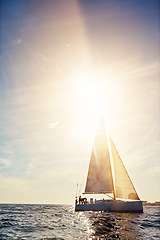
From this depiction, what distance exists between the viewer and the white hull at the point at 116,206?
119 ft

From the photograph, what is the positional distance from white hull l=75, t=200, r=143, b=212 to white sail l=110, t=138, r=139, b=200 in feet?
6.15

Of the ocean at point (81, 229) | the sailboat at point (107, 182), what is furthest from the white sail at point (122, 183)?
the ocean at point (81, 229)

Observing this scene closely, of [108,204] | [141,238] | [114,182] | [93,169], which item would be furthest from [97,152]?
[141,238]

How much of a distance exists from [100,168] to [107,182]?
349cm

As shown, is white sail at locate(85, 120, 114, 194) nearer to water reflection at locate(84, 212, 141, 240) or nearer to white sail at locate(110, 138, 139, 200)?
white sail at locate(110, 138, 139, 200)

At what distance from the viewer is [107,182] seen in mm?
42281

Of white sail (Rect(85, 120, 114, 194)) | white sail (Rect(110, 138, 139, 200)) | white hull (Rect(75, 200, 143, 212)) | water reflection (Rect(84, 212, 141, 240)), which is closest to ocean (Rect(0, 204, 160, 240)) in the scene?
water reflection (Rect(84, 212, 141, 240))

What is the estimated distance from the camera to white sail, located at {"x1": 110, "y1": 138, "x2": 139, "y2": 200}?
38875 millimetres

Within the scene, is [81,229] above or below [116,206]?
below

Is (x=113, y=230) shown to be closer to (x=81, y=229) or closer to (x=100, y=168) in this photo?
(x=81, y=229)

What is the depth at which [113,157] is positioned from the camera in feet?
140

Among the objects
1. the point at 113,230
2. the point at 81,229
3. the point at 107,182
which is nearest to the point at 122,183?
the point at 107,182

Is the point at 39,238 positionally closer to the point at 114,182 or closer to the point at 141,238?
the point at 141,238

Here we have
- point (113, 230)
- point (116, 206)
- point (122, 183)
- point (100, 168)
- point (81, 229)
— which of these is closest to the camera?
point (113, 230)
